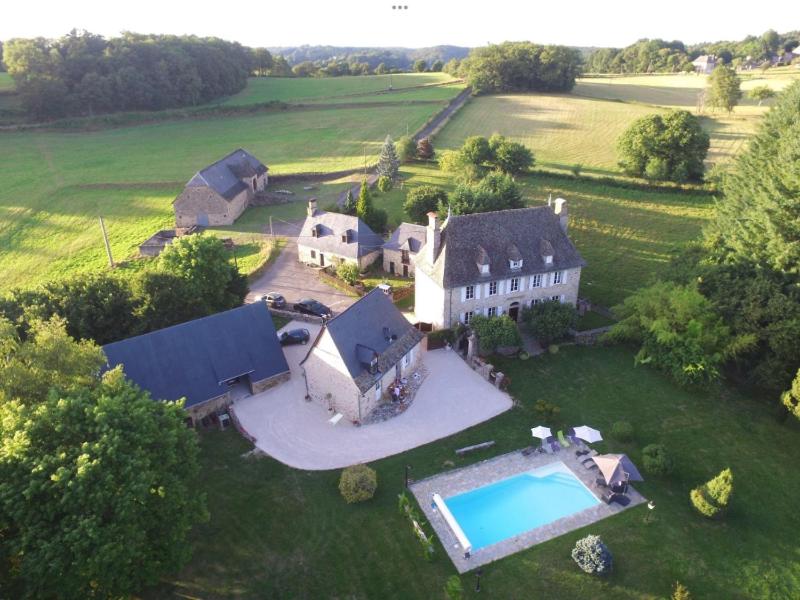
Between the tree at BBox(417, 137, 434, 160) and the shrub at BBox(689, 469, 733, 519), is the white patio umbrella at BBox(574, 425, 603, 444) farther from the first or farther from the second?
the tree at BBox(417, 137, 434, 160)

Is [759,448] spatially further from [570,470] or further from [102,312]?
[102,312]

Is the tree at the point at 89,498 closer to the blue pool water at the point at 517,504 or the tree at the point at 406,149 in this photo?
the blue pool water at the point at 517,504

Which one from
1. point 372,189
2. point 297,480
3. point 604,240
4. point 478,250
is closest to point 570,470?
point 297,480

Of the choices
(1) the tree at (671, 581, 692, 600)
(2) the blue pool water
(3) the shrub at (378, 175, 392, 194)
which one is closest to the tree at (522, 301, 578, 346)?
(2) the blue pool water

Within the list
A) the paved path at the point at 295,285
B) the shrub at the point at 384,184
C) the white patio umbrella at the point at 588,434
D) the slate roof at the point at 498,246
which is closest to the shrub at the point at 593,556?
the white patio umbrella at the point at 588,434

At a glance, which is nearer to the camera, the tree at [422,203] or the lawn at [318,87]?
the tree at [422,203]

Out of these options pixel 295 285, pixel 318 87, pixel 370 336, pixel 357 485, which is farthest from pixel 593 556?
pixel 318 87
